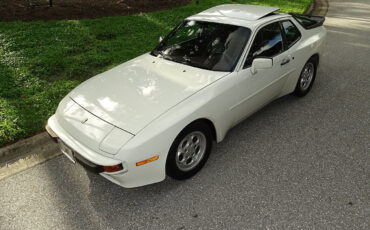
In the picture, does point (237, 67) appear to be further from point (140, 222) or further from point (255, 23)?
point (140, 222)

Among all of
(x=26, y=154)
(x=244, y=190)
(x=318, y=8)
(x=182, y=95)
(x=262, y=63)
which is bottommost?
(x=26, y=154)

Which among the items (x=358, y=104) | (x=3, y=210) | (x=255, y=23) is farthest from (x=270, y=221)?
(x=358, y=104)

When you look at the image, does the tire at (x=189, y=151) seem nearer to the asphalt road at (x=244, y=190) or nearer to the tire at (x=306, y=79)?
the asphalt road at (x=244, y=190)

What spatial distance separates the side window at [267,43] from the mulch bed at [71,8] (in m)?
6.06

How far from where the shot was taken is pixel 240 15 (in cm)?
367

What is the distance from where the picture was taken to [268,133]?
12.4 ft

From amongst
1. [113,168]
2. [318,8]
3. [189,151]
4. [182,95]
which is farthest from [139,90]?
[318,8]

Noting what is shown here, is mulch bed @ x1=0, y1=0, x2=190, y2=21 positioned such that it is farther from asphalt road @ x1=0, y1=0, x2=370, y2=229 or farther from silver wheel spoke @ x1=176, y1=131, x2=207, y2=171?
silver wheel spoke @ x1=176, y1=131, x2=207, y2=171

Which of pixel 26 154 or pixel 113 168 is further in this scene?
pixel 26 154

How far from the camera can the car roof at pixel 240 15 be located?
11.5 feet

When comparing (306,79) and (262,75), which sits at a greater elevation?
(262,75)

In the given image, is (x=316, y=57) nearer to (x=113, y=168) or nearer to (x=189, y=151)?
(x=189, y=151)

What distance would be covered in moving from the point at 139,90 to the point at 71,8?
6.82 meters

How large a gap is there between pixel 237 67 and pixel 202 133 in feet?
2.87
